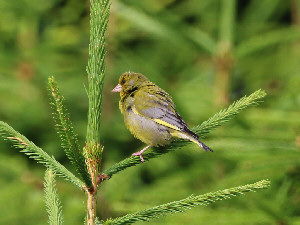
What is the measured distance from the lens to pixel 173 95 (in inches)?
Result: 176

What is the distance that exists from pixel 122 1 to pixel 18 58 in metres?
2.29

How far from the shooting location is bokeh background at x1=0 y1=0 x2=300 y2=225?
3488 mm

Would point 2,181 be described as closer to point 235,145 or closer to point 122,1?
point 122,1

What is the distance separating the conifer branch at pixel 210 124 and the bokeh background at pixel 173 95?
504 millimetres

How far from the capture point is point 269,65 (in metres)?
7.30

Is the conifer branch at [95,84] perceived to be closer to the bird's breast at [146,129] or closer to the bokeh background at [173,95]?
the bird's breast at [146,129]

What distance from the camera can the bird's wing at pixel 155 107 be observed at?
3195mm

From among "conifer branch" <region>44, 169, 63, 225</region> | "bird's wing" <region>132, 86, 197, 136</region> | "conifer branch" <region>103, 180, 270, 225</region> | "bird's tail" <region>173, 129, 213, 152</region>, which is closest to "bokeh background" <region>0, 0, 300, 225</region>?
"bird's wing" <region>132, 86, 197, 136</region>

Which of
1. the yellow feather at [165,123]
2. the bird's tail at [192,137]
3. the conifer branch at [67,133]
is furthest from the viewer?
the yellow feather at [165,123]

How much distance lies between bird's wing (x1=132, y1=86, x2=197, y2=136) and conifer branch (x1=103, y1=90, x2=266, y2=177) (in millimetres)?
199

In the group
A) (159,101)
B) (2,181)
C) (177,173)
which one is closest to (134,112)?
(159,101)

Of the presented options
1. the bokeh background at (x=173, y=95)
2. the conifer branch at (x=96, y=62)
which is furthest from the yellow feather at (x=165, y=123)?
the conifer branch at (x=96, y=62)

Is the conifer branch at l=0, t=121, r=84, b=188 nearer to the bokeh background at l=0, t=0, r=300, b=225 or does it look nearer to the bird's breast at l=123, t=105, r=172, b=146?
the bird's breast at l=123, t=105, r=172, b=146

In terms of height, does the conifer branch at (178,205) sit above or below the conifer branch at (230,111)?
below
